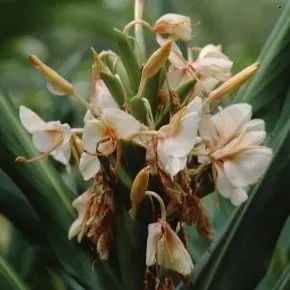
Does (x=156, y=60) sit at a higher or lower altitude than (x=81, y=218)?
higher

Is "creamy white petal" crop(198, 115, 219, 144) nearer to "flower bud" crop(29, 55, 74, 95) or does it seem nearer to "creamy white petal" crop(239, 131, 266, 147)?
"creamy white petal" crop(239, 131, 266, 147)

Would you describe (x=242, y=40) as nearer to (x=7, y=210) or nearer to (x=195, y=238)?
(x=195, y=238)

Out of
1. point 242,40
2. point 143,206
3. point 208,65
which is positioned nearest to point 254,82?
point 208,65

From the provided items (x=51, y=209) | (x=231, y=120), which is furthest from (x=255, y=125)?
(x=51, y=209)

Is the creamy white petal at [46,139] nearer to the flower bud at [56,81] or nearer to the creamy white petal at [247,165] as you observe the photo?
the flower bud at [56,81]

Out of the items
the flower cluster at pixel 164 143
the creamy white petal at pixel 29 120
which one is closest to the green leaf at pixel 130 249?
→ the flower cluster at pixel 164 143

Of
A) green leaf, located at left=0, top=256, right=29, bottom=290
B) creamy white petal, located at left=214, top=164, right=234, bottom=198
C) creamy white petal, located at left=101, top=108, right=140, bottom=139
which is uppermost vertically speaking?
creamy white petal, located at left=101, top=108, right=140, bottom=139

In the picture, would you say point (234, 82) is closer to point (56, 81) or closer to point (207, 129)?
point (207, 129)

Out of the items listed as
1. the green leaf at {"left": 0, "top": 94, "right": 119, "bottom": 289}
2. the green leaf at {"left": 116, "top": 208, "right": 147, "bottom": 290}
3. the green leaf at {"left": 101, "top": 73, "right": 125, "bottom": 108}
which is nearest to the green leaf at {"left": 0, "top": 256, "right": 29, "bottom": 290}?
the green leaf at {"left": 0, "top": 94, "right": 119, "bottom": 289}
